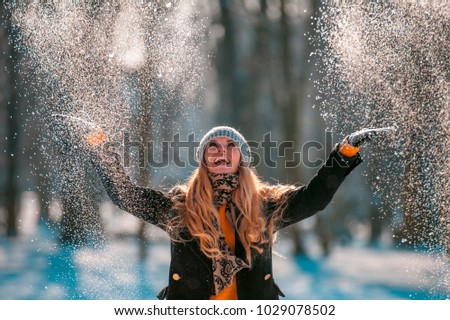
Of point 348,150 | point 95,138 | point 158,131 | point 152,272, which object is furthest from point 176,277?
point 158,131

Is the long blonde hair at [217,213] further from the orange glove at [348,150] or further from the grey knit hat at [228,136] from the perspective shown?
the orange glove at [348,150]

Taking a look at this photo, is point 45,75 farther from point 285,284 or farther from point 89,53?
point 285,284

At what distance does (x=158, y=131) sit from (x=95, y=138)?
5507mm

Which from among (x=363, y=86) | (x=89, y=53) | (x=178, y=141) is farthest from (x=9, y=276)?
(x=363, y=86)

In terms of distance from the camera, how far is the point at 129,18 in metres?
6.06

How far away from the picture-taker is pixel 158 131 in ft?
27.4

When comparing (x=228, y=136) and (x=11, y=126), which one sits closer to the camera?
(x=228, y=136)

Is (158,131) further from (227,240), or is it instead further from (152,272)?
(227,240)

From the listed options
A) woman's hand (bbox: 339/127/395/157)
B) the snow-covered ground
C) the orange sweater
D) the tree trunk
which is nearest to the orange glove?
woman's hand (bbox: 339/127/395/157)

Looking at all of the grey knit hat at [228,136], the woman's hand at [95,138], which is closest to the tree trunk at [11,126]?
the woman's hand at [95,138]

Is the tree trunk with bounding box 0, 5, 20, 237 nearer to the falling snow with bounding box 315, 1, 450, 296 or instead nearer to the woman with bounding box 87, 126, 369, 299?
the falling snow with bounding box 315, 1, 450, 296

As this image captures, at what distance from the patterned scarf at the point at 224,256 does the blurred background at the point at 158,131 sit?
1.66m

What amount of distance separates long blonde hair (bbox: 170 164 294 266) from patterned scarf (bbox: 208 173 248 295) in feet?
0.10

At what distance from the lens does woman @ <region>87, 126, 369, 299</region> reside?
256cm
